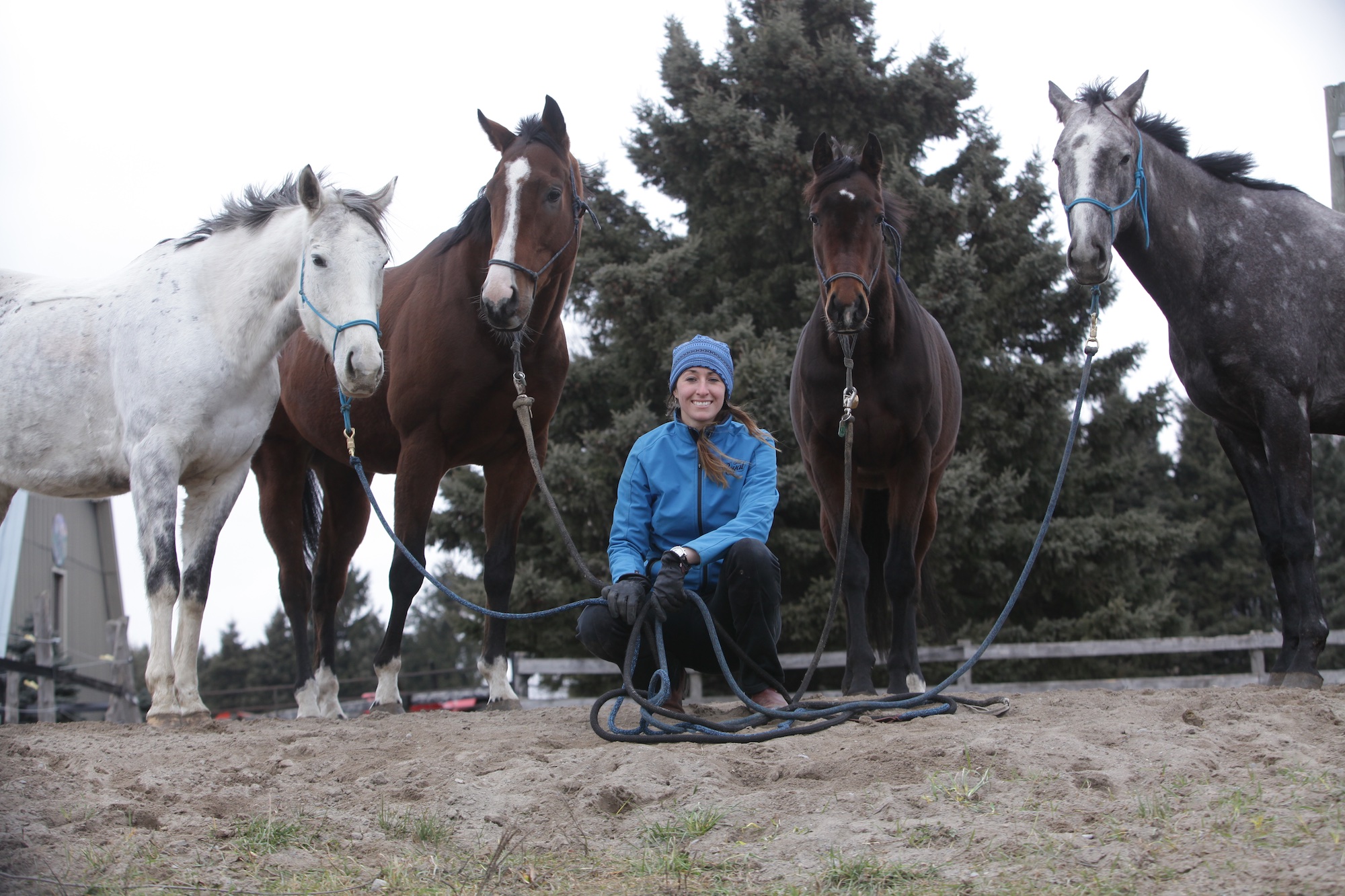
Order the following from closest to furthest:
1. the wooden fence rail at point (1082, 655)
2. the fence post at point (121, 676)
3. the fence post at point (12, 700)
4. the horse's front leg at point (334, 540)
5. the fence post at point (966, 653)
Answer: the horse's front leg at point (334, 540) < the fence post at point (12, 700) < the wooden fence rail at point (1082, 655) < the fence post at point (966, 653) < the fence post at point (121, 676)

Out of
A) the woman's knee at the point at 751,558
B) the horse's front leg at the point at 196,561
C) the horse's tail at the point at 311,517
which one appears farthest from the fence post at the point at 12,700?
the woman's knee at the point at 751,558

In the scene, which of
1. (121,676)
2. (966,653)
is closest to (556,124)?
(966,653)

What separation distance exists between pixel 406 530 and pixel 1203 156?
A: 4.33m

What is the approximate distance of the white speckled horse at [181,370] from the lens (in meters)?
4.31

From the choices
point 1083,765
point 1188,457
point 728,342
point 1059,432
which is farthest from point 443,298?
point 1188,457

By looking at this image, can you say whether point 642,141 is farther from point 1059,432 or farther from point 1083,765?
point 1083,765

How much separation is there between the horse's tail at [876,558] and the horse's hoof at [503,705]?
191cm

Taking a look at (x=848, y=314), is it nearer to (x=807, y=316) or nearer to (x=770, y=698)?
(x=770, y=698)

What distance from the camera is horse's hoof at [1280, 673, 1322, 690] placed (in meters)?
4.23

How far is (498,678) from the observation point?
17.5 feet

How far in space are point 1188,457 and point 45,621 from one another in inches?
Result: 840

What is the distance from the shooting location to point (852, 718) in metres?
3.69

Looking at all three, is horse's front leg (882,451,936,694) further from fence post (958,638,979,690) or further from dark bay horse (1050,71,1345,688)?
fence post (958,638,979,690)

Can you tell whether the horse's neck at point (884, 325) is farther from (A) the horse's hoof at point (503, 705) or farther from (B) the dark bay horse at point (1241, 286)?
(A) the horse's hoof at point (503, 705)
